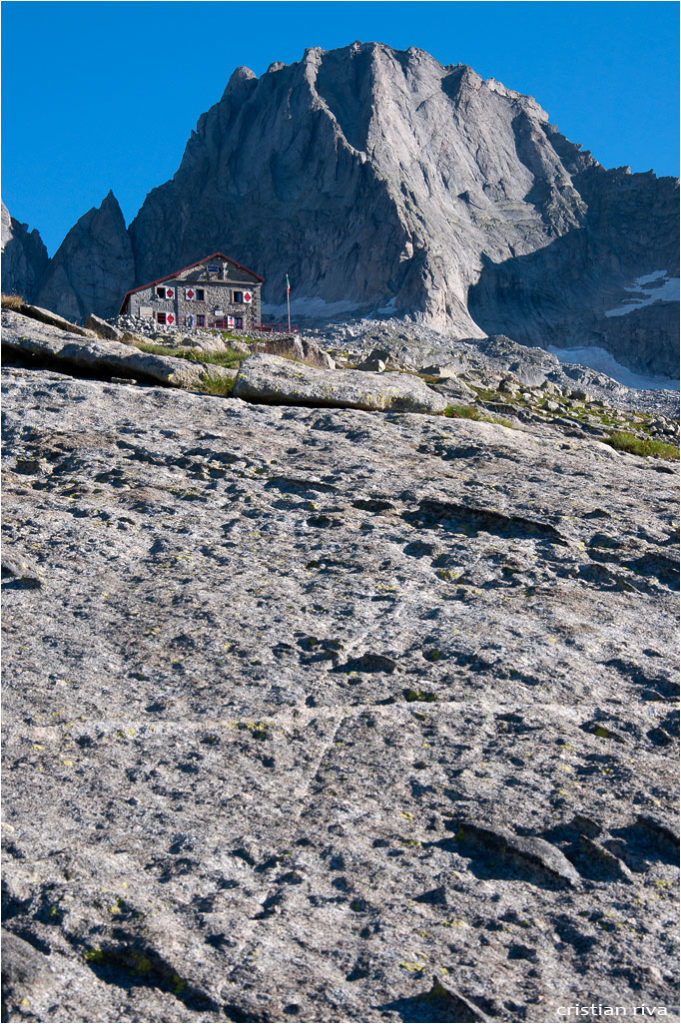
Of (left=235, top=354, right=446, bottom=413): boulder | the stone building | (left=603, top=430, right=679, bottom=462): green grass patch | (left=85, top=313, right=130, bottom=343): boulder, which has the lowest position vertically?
(left=603, top=430, right=679, bottom=462): green grass patch

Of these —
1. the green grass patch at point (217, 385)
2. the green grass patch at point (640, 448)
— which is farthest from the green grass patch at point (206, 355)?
the green grass patch at point (640, 448)

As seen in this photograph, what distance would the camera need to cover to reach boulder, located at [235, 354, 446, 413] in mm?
14023

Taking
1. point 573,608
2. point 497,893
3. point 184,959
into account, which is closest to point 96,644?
point 184,959

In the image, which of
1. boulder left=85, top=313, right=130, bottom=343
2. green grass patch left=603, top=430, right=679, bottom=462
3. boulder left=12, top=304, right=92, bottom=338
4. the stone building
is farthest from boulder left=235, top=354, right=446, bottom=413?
the stone building

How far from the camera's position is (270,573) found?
8891 mm

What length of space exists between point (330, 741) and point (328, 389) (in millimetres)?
8626

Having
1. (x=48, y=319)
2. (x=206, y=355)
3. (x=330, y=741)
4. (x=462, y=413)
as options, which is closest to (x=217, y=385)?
(x=206, y=355)

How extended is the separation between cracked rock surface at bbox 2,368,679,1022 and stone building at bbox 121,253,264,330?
8603 cm

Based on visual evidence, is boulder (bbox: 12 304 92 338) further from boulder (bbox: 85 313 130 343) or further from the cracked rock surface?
the cracked rock surface

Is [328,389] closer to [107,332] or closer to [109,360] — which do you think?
[109,360]

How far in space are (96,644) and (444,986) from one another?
162 inches

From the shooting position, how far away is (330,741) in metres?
6.46

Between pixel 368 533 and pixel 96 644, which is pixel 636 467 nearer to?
pixel 368 533

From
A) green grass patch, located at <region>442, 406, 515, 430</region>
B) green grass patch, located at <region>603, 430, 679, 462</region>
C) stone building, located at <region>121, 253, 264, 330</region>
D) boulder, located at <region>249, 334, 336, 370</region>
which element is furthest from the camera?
stone building, located at <region>121, 253, 264, 330</region>
